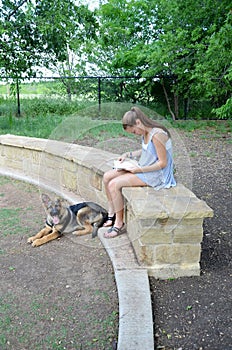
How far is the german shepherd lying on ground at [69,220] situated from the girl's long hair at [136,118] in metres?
1.04

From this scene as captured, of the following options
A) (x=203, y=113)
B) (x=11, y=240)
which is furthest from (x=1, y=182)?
(x=203, y=113)

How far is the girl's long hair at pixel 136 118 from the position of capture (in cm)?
310

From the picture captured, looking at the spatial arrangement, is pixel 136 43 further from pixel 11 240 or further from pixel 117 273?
pixel 117 273

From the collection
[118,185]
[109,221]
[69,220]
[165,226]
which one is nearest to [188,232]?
[165,226]

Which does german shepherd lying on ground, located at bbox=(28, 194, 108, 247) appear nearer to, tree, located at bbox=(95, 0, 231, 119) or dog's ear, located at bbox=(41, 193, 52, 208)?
dog's ear, located at bbox=(41, 193, 52, 208)

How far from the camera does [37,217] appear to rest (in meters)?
4.45

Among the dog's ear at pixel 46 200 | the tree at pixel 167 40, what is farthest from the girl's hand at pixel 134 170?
the tree at pixel 167 40

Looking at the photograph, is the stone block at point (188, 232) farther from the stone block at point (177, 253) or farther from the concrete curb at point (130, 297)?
the concrete curb at point (130, 297)

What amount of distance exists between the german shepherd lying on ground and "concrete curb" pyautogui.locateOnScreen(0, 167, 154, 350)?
309mm

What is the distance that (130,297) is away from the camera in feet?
8.28

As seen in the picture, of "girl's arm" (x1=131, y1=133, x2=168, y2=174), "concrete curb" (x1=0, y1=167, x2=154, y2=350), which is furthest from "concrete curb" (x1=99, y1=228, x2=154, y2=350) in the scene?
"girl's arm" (x1=131, y1=133, x2=168, y2=174)

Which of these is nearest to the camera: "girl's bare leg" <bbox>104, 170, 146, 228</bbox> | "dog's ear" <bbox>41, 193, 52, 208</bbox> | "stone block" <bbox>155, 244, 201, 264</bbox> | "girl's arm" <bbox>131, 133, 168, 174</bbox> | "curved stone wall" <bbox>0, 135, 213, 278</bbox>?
"curved stone wall" <bbox>0, 135, 213, 278</bbox>

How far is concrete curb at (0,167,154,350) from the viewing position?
215cm

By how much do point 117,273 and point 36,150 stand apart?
329cm
